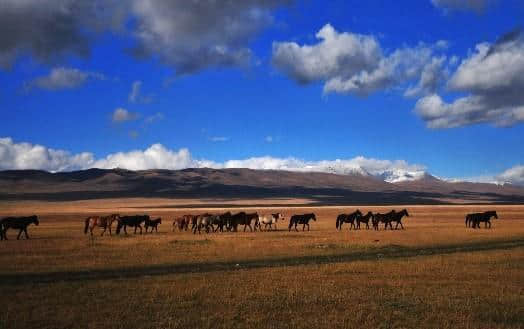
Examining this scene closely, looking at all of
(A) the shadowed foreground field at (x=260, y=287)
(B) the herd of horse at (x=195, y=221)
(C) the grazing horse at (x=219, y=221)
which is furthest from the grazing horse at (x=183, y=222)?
(A) the shadowed foreground field at (x=260, y=287)

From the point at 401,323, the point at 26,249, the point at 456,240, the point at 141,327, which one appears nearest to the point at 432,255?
the point at 456,240

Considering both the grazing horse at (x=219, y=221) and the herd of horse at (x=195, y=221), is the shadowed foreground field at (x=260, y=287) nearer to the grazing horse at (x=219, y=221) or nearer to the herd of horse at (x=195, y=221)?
the herd of horse at (x=195, y=221)

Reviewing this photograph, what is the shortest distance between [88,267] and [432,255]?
1363cm

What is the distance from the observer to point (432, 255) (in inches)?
863

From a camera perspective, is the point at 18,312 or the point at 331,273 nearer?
the point at 18,312

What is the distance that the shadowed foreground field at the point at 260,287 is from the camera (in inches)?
417

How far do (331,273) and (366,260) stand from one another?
3.90 metres

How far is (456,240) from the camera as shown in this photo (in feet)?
98.6

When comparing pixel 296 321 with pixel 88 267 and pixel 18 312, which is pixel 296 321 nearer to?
pixel 18 312

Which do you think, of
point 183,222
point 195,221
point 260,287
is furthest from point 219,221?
point 260,287

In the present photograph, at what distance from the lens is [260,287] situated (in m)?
14.1

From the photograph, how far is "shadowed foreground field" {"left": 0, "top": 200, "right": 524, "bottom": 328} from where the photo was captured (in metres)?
10.6

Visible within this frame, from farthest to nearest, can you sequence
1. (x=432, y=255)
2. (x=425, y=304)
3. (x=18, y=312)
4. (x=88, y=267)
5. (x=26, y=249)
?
(x=26, y=249)
(x=432, y=255)
(x=88, y=267)
(x=425, y=304)
(x=18, y=312)

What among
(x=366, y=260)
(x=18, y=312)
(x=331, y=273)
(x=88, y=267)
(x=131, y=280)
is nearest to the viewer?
(x=18, y=312)
